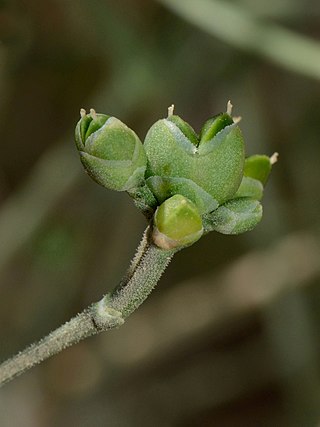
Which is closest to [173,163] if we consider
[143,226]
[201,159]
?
[201,159]

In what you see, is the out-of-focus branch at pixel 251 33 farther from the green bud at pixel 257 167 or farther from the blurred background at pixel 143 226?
the green bud at pixel 257 167

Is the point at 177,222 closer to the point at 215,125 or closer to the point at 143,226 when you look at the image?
the point at 215,125

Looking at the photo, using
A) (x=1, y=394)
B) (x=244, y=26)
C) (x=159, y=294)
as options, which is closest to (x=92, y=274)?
(x=159, y=294)

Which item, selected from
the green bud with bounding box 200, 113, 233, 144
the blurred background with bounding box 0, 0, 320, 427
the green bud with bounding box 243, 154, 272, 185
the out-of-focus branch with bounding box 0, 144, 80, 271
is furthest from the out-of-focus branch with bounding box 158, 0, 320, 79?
the green bud with bounding box 200, 113, 233, 144

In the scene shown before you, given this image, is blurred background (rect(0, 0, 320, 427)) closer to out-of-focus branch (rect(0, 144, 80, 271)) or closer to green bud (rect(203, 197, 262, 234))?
out-of-focus branch (rect(0, 144, 80, 271))

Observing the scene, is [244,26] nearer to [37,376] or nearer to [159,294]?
[159,294]

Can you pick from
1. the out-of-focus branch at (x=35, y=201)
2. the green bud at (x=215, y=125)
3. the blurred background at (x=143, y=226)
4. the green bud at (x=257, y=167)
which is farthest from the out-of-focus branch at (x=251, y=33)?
the green bud at (x=215, y=125)
